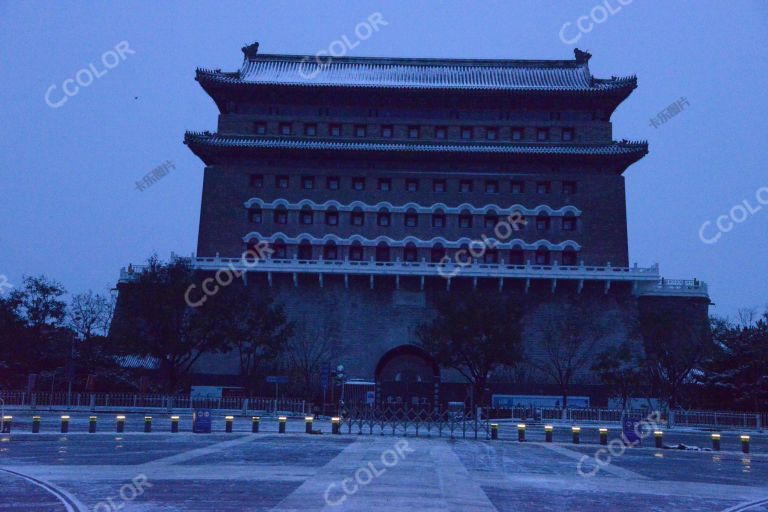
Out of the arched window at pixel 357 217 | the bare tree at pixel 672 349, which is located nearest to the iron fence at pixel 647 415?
the bare tree at pixel 672 349

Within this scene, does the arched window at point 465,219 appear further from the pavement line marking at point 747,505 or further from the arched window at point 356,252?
the pavement line marking at point 747,505

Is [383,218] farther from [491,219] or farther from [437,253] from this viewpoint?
[491,219]

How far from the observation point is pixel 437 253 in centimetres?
5741

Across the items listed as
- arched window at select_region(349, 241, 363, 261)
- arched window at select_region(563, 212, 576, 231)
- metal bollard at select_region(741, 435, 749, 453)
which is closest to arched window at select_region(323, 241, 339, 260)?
arched window at select_region(349, 241, 363, 261)

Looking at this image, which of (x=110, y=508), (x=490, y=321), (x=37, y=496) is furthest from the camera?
(x=490, y=321)

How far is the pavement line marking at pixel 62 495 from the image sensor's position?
1149 cm

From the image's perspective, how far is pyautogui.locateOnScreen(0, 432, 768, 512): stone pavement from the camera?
12.5m

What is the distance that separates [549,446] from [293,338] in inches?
1153

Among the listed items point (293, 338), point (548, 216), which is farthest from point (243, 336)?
point (548, 216)

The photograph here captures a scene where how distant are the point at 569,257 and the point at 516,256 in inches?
151

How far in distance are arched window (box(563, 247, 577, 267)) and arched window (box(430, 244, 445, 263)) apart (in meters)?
8.80

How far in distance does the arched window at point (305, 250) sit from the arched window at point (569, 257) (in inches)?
718

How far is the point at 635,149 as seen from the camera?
183 ft

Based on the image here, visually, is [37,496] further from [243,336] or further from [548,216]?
[548,216]
